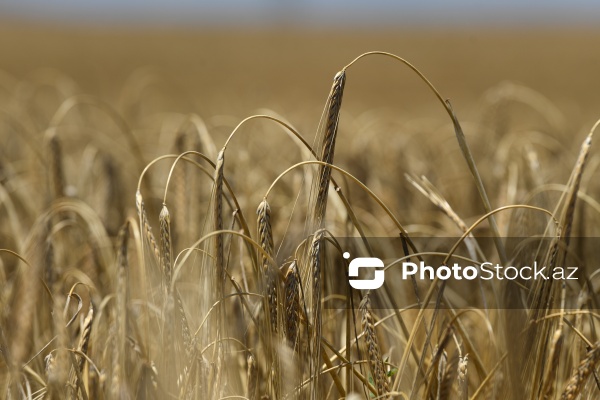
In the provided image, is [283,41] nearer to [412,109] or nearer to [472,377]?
[412,109]

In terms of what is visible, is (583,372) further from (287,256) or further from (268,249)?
(287,256)

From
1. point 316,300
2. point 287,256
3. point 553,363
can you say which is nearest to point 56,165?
point 287,256

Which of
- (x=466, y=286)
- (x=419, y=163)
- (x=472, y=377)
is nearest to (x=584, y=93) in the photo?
(x=419, y=163)

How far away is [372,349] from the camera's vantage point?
2.75ft

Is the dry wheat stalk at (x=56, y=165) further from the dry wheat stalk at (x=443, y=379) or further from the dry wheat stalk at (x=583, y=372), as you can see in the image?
the dry wheat stalk at (x=583, y=372)

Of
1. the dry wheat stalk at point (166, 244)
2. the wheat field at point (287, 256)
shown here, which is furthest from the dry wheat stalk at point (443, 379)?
the dry wheat stalk at point (166, 244)

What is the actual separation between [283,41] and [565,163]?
1270 cm

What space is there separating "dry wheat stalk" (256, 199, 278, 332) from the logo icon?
0.15m

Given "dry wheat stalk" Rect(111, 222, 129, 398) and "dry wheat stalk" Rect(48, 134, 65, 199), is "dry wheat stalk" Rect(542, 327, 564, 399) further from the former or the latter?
"dry wheat stalk" Rect(48, 134, 65, 199)

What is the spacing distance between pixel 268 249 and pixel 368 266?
0.61 ft

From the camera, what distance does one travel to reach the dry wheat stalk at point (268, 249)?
2.56ft

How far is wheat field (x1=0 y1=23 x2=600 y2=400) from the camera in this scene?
814 millimetres

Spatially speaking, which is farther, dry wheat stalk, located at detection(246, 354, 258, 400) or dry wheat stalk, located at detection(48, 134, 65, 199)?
dry wheat stalk, located at detection(48, 134, 65, 199)

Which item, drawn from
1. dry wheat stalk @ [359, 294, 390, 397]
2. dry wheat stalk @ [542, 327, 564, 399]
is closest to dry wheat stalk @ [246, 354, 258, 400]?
dry wheat stalk @ [359, 294, 390, 397]
